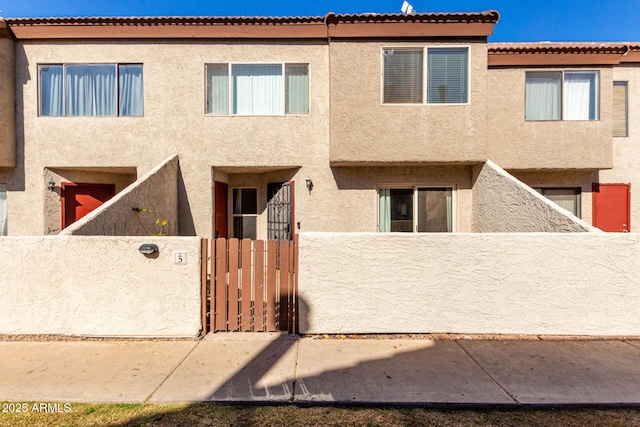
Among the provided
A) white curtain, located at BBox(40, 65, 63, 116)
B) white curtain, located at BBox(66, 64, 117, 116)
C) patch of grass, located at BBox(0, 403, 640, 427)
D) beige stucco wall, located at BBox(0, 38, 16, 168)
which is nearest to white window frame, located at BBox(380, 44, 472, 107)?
patch of grass, located at BBox(0, 403, 640, 427)

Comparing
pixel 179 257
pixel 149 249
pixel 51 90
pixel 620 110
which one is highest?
pixel 51 90

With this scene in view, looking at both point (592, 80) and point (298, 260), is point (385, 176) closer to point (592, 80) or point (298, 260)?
point (298, 260)

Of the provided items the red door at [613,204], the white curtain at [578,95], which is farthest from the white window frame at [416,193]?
the red door at [613,204]

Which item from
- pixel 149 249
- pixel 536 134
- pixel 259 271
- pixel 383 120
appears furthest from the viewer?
pixel 536 134

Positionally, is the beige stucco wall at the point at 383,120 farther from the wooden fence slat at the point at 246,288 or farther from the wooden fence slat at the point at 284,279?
the wooden fence slat at the point at 246,288

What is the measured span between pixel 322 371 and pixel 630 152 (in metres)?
11.3

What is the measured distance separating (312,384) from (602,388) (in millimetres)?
3435

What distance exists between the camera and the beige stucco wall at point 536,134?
8.44 meters

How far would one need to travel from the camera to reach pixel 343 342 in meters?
4.89

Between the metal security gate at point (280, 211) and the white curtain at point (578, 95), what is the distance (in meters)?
8.04

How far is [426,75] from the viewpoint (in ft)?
25.1

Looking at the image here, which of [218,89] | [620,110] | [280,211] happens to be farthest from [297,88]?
[620,110]

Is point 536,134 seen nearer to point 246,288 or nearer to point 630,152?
point 630,152

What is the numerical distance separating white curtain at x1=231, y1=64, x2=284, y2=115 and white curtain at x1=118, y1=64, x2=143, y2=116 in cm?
251
